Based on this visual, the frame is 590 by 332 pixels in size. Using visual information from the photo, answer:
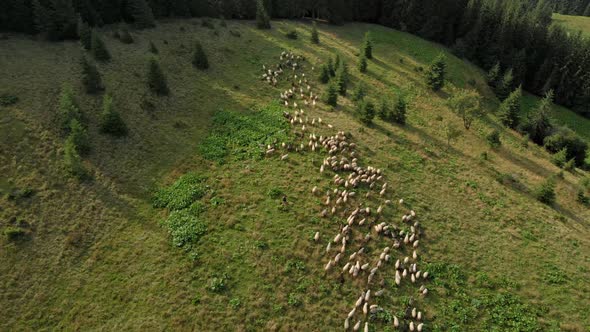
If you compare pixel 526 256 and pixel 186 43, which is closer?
pixel 526 256

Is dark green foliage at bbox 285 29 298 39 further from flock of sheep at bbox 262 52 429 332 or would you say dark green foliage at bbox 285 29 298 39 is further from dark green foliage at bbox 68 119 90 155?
dark green foliage at bbox 68 119 90 155

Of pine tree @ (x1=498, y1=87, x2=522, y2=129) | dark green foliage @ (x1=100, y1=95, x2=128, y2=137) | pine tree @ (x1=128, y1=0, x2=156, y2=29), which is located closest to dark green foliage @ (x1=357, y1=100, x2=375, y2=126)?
pine tree @ (x1=498, y1=87, x2=522, y2=129)

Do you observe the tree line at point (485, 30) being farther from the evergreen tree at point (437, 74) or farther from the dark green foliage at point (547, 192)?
the dark green foliage at point (547, 192)

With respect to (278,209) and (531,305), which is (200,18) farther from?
(531,305)

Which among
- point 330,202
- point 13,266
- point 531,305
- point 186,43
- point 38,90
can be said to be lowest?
point 13,266

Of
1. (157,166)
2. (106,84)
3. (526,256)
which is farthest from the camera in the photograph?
(106,84)

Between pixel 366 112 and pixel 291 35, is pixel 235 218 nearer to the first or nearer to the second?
pixel 366 112

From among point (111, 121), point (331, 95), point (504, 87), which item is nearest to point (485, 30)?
point (504, 87)

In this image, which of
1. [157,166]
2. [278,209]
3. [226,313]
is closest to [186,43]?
[157,166]
